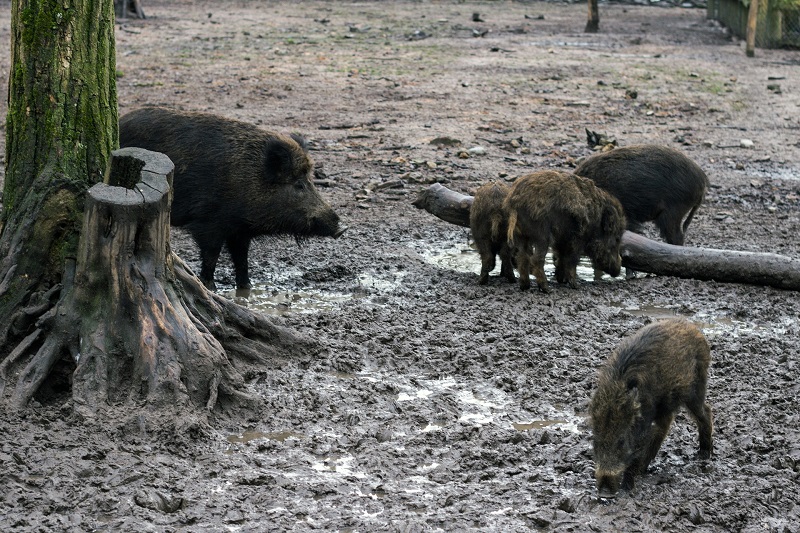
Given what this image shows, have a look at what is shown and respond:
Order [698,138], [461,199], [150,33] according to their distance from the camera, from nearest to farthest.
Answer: [461,199]
[698,138]
[150,33]

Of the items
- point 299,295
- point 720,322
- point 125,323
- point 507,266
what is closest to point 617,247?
point 507,266

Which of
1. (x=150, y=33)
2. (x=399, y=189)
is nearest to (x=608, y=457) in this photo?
(x=399, y=189)

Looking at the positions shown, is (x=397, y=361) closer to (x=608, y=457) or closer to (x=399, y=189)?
(x=608, y=457)

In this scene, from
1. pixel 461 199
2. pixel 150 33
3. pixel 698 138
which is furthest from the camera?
pixel 150 33

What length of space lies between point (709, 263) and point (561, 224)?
47.8 inches

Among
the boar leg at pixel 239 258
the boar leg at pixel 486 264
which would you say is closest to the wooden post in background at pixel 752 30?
the boar leg at pixel 486 264

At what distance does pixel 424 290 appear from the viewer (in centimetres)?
795

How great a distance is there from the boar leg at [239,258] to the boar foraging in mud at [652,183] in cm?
294

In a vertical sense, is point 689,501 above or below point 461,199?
below

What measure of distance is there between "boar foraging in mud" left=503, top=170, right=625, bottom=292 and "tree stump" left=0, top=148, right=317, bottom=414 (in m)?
2.94

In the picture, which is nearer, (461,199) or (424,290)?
(424,290)

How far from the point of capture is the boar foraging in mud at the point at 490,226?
8039 mm

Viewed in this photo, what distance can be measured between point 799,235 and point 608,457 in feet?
19.0

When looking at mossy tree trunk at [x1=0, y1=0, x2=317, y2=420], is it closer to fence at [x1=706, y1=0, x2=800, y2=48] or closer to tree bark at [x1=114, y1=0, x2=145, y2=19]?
fence at [x1=706, y1=0, x2=800, y2=48]
